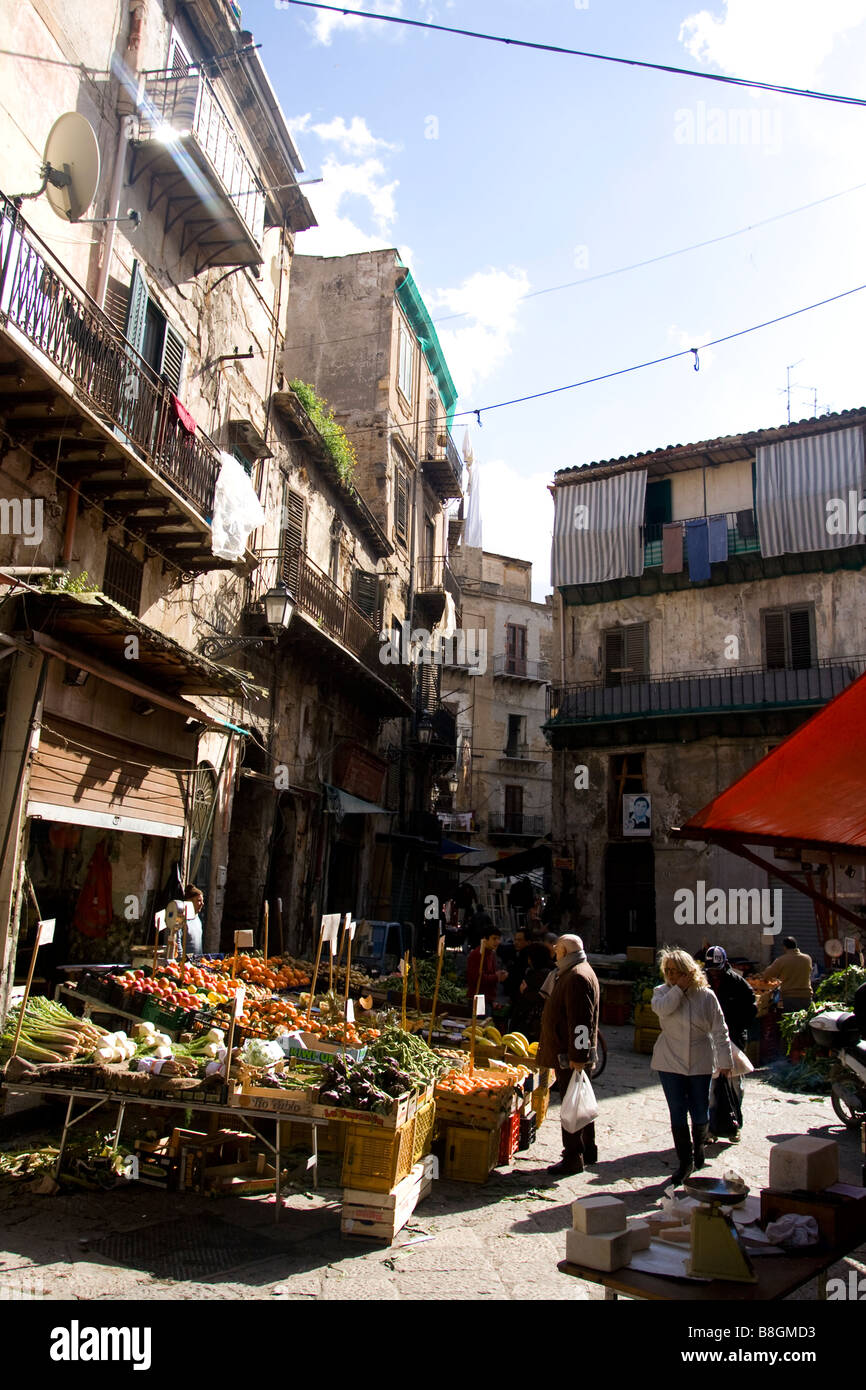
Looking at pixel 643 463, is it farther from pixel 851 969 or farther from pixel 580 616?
pixel 851 969

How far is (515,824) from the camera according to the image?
43.7m

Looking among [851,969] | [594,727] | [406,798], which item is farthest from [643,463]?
[851,969]

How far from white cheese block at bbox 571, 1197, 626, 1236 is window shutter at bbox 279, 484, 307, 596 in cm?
1369

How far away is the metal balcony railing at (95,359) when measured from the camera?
28.3ft

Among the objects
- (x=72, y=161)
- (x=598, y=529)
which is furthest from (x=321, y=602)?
(x=598, y=529)

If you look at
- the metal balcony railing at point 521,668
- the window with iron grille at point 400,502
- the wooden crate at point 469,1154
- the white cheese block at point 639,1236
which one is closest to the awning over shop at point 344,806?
the window with iron grille at point 400,502

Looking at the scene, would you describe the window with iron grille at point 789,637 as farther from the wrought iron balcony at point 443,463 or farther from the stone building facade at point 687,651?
the wrought iron balcony at point 443,463

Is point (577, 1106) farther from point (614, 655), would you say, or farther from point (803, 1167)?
point (614, 655)

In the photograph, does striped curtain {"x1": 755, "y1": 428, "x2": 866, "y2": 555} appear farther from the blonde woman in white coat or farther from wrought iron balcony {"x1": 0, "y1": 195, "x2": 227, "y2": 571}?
the blonde woman in white coat

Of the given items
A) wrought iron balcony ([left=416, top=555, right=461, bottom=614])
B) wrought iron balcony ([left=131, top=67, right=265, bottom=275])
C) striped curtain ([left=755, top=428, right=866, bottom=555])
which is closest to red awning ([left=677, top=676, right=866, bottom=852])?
wrought iron balcony ([left=131, top=67, right=265, bottom=275])

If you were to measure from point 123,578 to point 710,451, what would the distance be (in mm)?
17361

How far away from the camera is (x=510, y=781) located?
4488 centimetres
